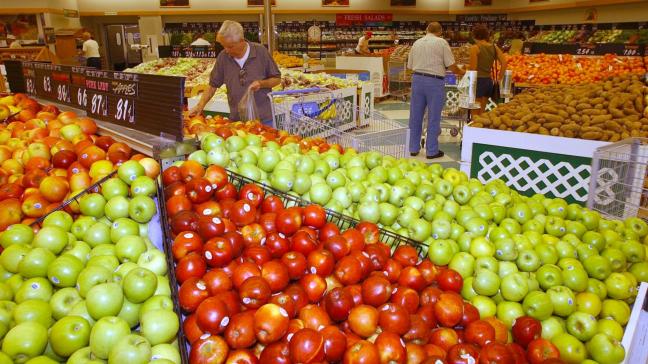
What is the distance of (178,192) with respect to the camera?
2.01 metres

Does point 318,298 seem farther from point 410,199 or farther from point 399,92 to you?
point 399,92

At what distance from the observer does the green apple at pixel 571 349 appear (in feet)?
5.18

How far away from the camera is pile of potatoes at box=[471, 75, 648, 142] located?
3.95 m

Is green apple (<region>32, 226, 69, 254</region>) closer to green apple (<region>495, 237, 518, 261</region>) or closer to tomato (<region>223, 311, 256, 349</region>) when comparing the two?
tomato (<region>223, 311, 256, 349</region>)

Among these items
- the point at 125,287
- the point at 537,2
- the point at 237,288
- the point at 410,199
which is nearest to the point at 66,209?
the point at 125,287

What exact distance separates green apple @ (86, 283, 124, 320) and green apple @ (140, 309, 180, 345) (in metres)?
0.12

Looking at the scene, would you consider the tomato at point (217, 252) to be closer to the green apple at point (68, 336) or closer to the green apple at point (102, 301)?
the green apple at point (102, 301)

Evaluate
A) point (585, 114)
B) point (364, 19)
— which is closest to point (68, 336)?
point (585, 114)

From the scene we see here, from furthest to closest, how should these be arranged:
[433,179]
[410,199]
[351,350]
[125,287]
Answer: [433,179]
[410,199]
[125,287]
[351,350]

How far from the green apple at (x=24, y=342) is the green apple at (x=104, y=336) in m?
0.16

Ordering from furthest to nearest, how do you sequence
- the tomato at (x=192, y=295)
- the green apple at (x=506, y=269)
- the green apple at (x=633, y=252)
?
the green apple at (x=633, y=252)
the green apple at (x=506, y=269)
the tomato at (x=192, y=295)

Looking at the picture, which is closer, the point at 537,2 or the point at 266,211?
the point at 266,211

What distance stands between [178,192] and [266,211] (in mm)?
399

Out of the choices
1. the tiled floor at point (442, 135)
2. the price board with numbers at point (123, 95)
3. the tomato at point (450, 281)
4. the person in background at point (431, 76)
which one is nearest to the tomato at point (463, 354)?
the tomato at point (450, 281)
